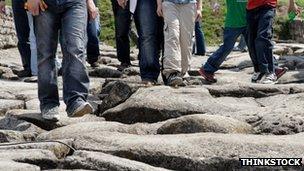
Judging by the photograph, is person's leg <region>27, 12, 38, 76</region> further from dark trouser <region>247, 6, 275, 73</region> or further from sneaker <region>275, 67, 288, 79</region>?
sneaker <region>275, 67, 288, 79</region>

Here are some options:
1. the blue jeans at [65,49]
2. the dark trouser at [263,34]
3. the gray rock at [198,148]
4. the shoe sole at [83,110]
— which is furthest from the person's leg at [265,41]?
the gray rock at [198,148]

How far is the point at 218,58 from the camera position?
23.0ft

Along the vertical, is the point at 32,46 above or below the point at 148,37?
below

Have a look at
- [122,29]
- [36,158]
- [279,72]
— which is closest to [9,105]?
[36,158]

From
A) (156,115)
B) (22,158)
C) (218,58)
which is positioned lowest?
(218,58)

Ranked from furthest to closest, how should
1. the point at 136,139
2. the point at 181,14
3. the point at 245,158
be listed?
1. the point at 181,14
2. the point at 136,139
3. the point at 245,158

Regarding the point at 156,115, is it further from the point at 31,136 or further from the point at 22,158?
the point at 22,158

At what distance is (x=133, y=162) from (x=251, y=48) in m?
3.98

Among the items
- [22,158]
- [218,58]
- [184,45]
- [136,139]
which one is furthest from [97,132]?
[218,58]

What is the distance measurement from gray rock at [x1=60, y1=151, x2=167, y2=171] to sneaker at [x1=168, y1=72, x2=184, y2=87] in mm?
2441

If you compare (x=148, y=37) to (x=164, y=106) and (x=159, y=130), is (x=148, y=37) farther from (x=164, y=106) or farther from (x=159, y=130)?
(x=159, y=130)

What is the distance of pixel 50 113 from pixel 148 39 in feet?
5.71

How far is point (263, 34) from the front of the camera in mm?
6688

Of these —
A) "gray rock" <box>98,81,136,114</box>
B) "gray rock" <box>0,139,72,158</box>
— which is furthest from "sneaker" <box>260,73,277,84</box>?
"gray rock" <box>0,139,72,158</box>
